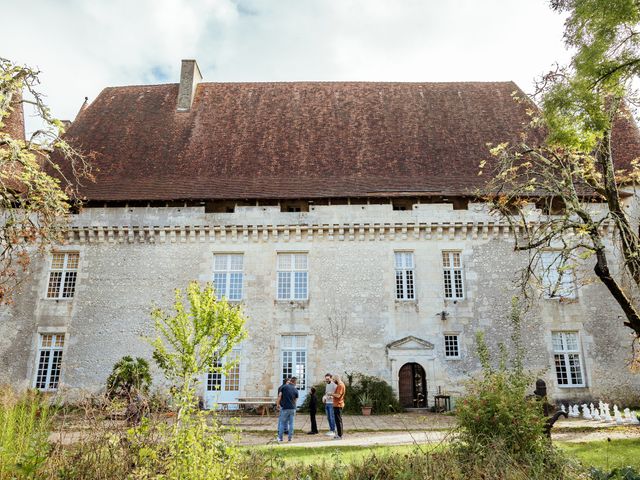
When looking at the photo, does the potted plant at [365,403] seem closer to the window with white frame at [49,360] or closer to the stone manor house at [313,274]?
the stone manor house at [313,274]

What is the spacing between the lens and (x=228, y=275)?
645 inches

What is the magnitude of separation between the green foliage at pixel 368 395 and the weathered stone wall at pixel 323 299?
1.33 feet

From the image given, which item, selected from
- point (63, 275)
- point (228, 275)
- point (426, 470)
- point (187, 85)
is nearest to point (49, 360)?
point (63, 275)

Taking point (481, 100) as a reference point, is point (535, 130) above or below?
below

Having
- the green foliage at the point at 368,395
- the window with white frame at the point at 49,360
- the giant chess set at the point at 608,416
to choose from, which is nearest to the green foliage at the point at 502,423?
the giant chess set at the point at 608,416

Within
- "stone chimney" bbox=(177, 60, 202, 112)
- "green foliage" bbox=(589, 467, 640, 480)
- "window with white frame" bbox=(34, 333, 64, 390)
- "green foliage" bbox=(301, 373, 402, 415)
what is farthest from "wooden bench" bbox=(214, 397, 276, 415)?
"stone chimney" bbox=(177, 60, 202, 112)

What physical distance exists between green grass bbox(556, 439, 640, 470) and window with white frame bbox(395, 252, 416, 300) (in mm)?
7792

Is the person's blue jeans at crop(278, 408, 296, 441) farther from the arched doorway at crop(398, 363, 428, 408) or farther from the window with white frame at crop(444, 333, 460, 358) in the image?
the window with white frame at crop(444, 333, 460, 358)

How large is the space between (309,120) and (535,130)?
8679mm

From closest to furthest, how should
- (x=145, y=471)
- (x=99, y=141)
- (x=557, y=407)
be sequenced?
(x=145, y=471) → (x=557, y=407) → (x=99, y=141)

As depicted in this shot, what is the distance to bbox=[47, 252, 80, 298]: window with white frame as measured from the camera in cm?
1636

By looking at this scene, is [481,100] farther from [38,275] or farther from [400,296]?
[38,275]

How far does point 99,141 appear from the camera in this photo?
1906 centimetres

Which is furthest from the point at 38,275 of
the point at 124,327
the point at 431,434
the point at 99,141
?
the point at 431,434
